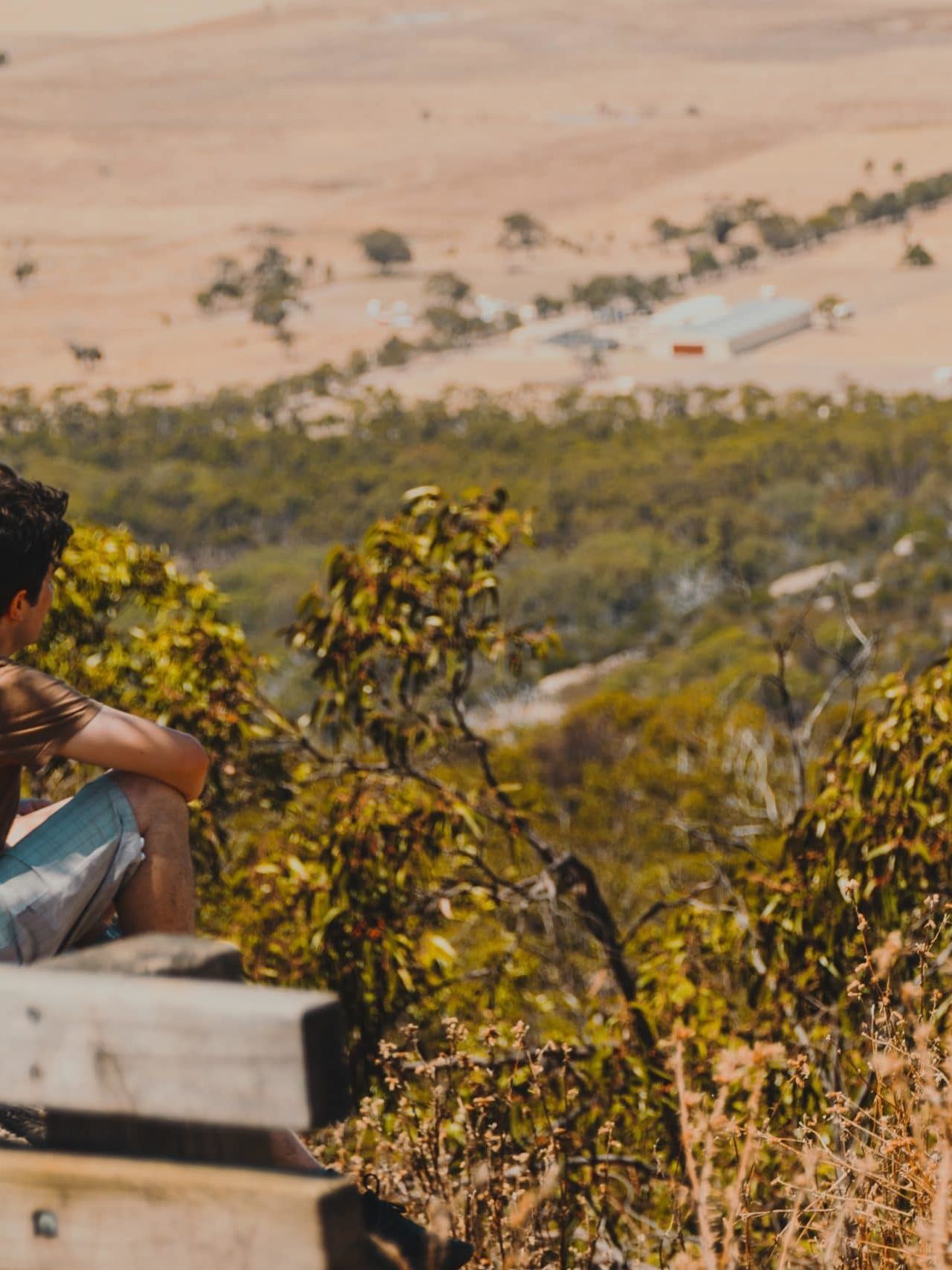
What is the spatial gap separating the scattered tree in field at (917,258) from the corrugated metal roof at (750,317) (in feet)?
30.0

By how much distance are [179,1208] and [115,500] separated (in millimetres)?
55665

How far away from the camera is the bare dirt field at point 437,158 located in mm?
80062

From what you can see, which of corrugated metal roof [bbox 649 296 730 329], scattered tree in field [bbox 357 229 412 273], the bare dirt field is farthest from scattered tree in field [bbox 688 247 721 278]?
scattered tree in field [bbox 357 229 412 273]

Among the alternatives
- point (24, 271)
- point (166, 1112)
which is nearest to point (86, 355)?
point (24, 271)

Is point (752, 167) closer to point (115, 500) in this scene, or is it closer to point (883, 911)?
point (115, 500)

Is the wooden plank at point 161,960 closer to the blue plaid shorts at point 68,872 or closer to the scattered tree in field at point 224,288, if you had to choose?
the blue plaid shorts at point 68,872

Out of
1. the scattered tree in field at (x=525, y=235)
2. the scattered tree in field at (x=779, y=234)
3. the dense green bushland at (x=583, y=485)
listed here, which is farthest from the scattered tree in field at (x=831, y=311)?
the scattered tree in field at (x=525, y=235)

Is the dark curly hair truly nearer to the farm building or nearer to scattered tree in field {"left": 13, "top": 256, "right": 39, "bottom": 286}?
the farm building

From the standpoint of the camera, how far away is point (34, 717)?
2465mm

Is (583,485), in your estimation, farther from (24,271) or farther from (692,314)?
(24,271)

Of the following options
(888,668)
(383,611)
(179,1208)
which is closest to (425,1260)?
(179,1208)

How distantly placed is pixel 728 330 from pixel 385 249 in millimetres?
25151

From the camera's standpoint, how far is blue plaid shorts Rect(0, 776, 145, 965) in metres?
2.42

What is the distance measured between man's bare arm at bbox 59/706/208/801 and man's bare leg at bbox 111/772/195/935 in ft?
0.08
